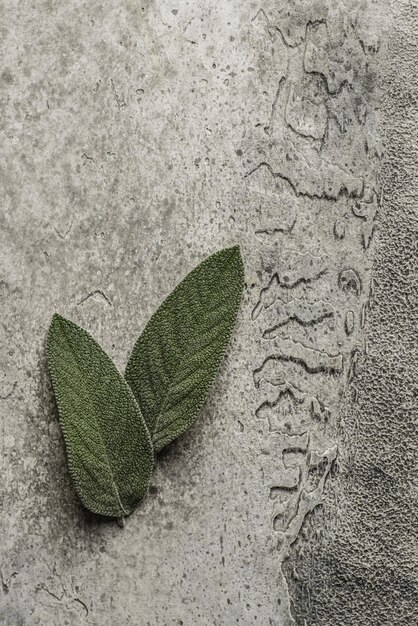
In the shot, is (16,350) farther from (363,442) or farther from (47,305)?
(363,442)

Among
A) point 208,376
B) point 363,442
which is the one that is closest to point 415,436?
point 363,442

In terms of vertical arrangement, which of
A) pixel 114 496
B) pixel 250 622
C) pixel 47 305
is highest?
pixel 47 305

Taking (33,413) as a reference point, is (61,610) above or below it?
below
